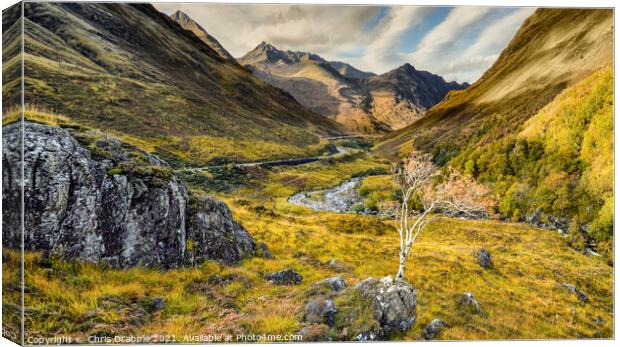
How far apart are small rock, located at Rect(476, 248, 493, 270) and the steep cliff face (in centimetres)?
1306

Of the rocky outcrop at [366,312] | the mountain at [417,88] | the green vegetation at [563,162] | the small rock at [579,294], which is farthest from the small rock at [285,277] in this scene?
the mountain at [417,88]

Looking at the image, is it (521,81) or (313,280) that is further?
(521,81)

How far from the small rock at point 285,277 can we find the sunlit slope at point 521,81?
9608mm

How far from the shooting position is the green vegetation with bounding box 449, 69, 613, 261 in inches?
569

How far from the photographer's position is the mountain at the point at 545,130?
14617mm

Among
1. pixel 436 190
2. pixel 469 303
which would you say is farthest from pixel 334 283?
pixel 436 190

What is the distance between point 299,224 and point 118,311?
9.97 meters

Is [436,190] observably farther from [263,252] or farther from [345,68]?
[345,68]

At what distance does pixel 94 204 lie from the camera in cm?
1086

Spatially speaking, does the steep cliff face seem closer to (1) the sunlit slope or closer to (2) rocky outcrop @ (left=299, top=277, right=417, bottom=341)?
(2) rocky outcrop @ (left=299, top=277, right=417, bottom=341)

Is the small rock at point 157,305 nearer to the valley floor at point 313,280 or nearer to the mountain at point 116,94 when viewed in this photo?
the valley floor at point 313,280

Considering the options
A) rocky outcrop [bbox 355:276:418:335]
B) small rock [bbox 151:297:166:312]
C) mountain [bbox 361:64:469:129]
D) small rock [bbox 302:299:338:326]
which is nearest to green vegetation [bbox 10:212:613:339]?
small rock [bbox 151:297:166:312]

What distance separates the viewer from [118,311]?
34.8 feet

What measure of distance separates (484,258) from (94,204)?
1728 cm
